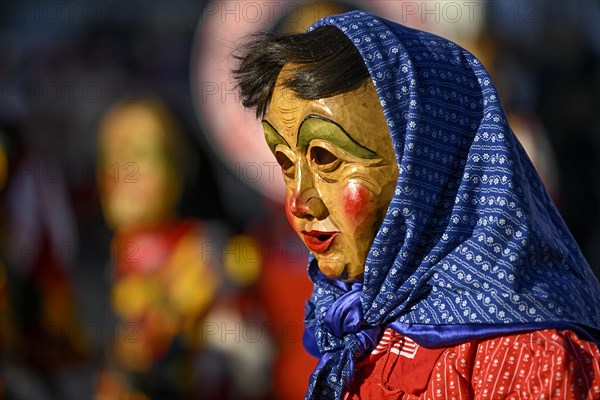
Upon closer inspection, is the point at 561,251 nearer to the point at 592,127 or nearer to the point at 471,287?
the point at 471,287

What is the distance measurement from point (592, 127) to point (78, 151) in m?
3.31

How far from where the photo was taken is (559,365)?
5.01 ft

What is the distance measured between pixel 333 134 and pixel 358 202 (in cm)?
13

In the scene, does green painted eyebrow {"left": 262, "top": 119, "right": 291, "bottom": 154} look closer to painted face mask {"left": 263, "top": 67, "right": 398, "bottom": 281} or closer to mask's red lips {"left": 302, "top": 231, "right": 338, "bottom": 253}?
painted face mask {"left": 263, "top": 67, "right": 398, "bottom": 281}

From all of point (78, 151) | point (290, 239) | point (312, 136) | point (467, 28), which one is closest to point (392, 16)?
point (467, 28)

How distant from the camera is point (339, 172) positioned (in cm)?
173

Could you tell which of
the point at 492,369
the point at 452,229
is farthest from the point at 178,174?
the point at 492,369

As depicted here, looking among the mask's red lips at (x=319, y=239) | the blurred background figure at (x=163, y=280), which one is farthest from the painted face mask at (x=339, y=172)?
the blurred background figure at (x=163, y=280)

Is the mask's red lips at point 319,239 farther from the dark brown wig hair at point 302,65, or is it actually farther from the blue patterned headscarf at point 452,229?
the dark brown wig hair at point 302,65

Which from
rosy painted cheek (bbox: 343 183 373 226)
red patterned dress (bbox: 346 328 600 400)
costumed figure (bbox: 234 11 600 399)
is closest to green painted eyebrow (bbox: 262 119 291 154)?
costumed figure (bbox: 234 11 600 399)

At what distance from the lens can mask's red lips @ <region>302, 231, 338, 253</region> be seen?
1753 millimetres

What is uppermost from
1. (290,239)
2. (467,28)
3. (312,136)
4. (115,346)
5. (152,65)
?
(467,28)

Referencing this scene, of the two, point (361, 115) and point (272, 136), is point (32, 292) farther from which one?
point (361, 115)

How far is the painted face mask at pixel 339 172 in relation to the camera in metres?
1.71
